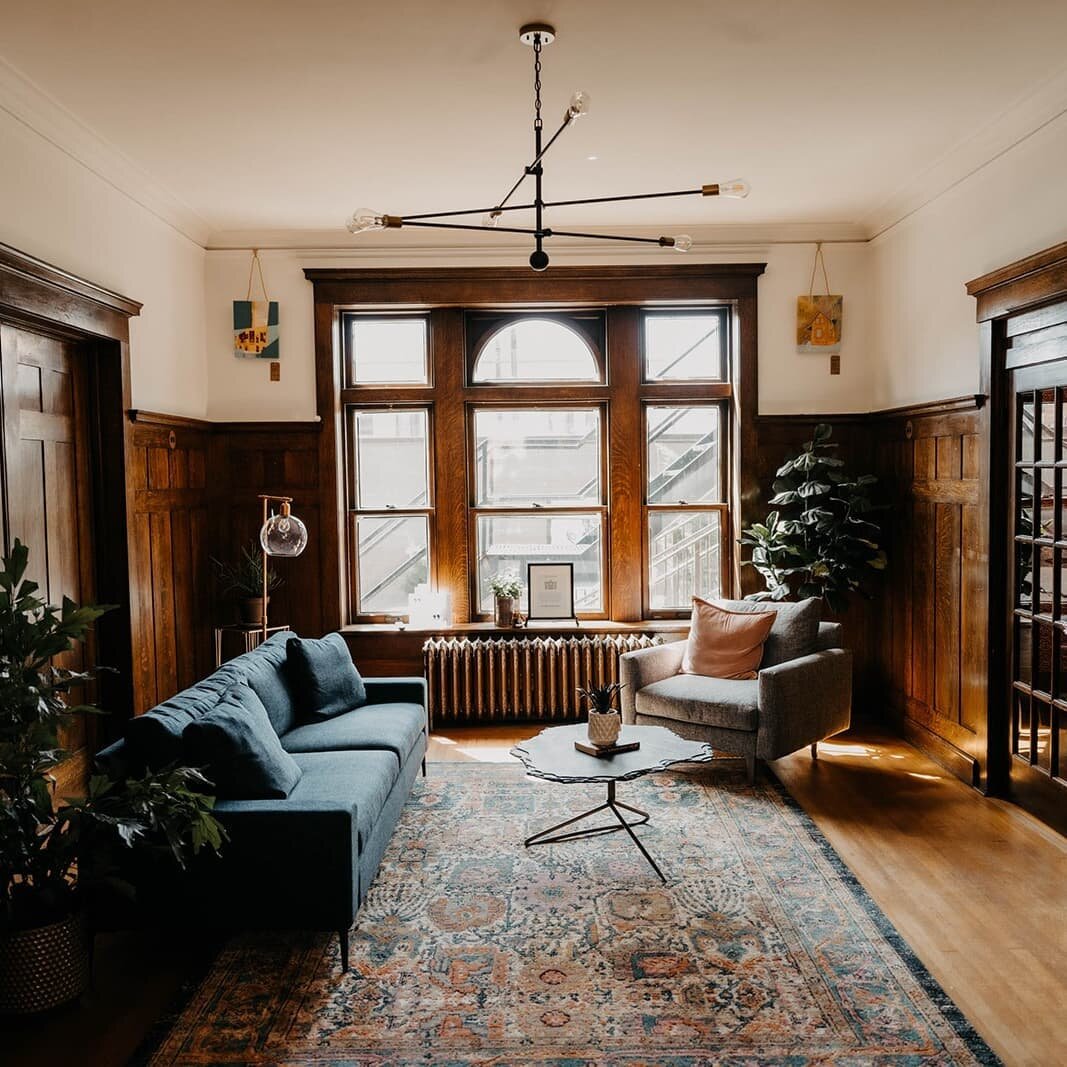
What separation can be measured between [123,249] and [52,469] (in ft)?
4.38

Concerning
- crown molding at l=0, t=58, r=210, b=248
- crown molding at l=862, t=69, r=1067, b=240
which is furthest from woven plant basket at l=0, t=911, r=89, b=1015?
crown molding at l=862, t=69, r=1067, b=240

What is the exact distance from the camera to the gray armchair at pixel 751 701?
471cm

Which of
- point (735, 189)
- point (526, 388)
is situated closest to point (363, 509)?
point (526, 388)

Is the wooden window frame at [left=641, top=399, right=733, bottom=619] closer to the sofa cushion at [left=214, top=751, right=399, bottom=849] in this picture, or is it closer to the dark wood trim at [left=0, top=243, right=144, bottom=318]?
the sofa cushion at [left=214, top=751, right=399, bottom=849]

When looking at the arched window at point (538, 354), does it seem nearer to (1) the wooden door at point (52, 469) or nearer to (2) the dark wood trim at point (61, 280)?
(2) the dark wood trim at point (61, 280)

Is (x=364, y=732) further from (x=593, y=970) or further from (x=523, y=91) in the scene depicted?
(x=523, y=91)

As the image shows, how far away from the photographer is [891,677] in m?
5.89

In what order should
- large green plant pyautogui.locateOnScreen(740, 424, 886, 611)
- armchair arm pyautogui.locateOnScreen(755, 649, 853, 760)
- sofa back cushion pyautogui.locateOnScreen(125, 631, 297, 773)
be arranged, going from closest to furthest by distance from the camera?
1. sofa back cushion pyautogui.locateOnScreen(125, 631, 297, 773)
2. armchair arm pyautogui.locateOnScreen(755, 649, 853, 760)
3. large green plant pyautogui.locateOnScreen(740, 424, 886, 611)

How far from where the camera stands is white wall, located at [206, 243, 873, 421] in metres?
6.07

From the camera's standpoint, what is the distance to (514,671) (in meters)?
5.95

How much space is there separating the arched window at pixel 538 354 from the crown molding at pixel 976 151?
199 cm

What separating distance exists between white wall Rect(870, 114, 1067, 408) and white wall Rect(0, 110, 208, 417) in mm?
4367

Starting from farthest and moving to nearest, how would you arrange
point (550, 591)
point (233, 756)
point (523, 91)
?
1. point (550, 591)
2. point (523, 91)
3. point (233, 756)

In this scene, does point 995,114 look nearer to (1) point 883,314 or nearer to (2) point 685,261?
(1) point 883,314
